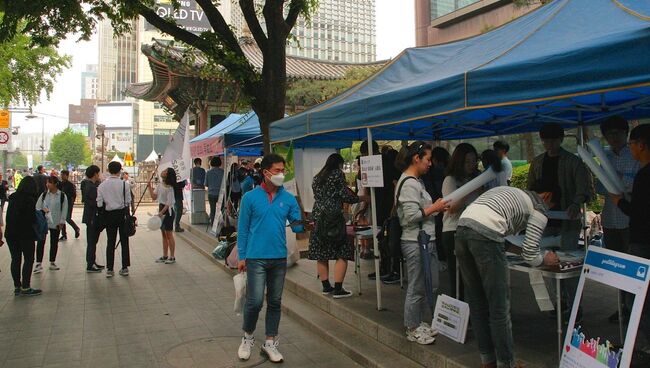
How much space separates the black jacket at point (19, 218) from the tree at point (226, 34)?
330cm

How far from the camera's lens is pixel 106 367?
176 inches

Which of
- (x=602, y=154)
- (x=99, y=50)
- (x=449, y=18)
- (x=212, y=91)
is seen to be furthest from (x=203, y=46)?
(x=99, y=50)

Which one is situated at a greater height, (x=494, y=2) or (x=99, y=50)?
(x=99, y=50)

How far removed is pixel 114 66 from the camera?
366ft

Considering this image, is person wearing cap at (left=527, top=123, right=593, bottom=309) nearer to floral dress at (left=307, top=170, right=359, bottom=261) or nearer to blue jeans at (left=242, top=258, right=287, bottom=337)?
floral dress at (left=307, top=170, right=359, bottom=261)

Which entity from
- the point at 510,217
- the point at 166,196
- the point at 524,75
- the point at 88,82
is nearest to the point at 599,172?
the point at 510,217

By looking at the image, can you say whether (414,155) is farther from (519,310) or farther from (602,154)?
(519,310)

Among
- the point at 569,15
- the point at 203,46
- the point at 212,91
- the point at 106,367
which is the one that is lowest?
the point at 106,367

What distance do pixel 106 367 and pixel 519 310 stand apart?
13.3ft

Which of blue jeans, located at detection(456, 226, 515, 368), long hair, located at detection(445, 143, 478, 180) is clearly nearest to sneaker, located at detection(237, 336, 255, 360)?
blue jeans, located at detection(456, 226, 515, 368)

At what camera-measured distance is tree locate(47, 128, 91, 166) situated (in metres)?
98.8

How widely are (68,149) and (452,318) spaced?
359ft

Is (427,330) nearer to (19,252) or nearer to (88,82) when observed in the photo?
(19,252)

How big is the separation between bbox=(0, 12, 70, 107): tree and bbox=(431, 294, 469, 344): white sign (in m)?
20.7
